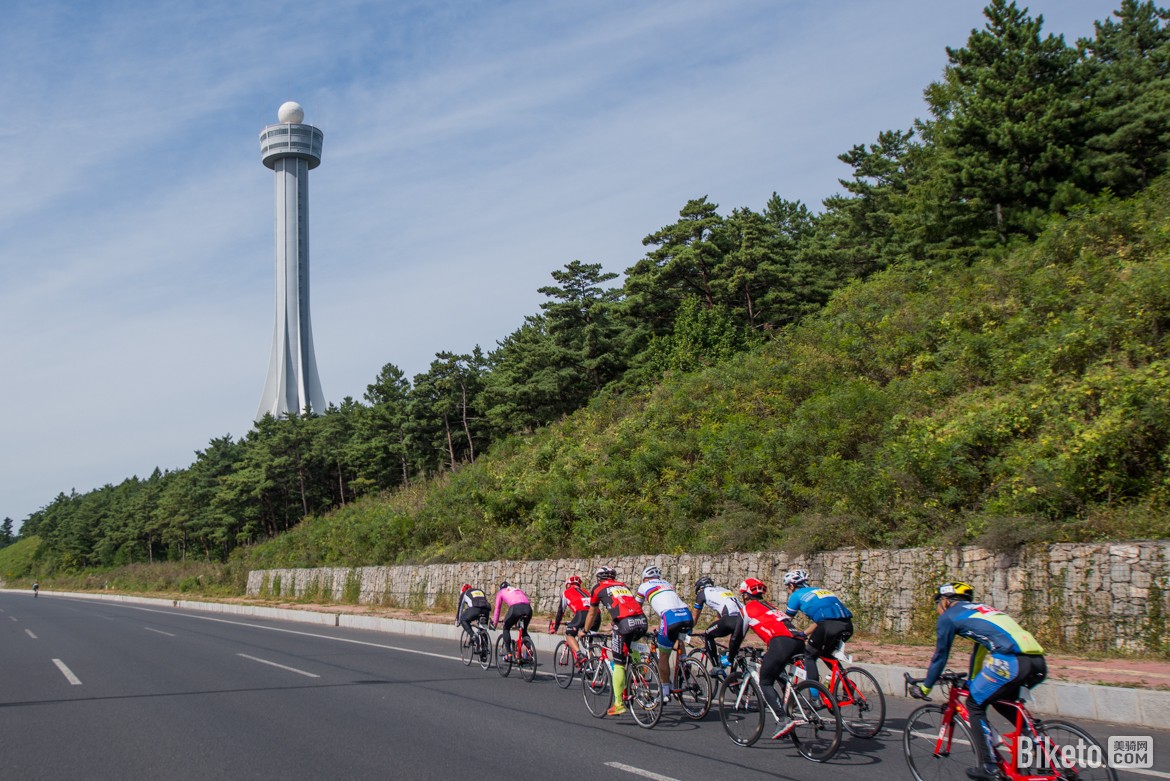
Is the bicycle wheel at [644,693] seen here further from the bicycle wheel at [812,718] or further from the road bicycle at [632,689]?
the bicycle wheel at [812,718]

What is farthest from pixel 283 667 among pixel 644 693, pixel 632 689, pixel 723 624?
pixel 723 624

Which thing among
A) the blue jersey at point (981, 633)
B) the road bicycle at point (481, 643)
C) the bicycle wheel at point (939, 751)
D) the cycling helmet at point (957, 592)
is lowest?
the road bicycle at point (481, 643)

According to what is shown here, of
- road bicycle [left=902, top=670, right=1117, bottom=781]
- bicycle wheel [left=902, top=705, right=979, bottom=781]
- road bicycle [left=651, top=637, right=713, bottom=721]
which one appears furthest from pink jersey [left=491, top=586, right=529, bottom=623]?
road bicycle [left=902, top=670, right=1117, bottom=781]

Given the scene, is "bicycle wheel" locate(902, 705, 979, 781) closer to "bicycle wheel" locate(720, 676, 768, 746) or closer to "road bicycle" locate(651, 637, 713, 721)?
"bicycle wheel" locate(720, 676, 768, 746)

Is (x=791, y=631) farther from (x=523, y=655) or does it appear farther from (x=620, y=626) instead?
(x=523, y=655)

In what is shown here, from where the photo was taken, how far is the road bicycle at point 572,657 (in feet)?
36.4

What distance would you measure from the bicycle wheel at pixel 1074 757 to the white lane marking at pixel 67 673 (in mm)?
13142

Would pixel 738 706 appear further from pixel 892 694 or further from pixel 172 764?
pixel 172 764

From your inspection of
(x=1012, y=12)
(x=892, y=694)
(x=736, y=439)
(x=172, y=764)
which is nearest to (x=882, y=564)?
(x=892, y=694)

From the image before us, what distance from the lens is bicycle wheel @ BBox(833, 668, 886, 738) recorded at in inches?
316

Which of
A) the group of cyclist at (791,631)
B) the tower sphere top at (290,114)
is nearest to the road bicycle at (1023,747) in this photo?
the group of cyclist at (791,631)

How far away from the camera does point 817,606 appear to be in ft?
26.3

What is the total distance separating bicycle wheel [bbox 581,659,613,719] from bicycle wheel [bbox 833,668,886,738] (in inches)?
104

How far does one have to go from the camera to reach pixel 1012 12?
27.6m
